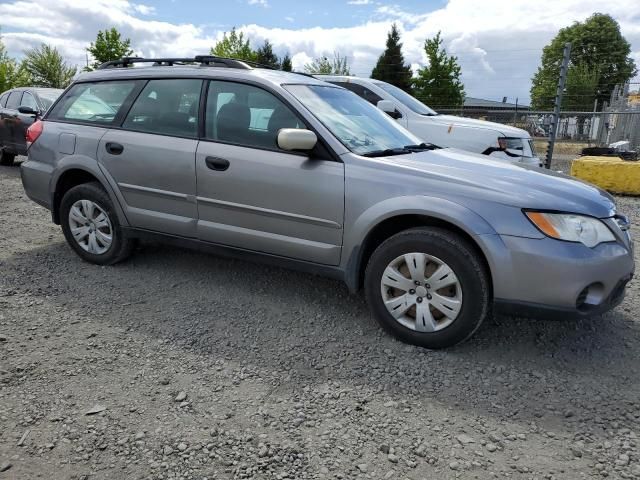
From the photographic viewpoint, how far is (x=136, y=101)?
14.3 feet

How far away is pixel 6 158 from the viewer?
11.1 meters

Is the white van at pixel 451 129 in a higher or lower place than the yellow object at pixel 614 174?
higher

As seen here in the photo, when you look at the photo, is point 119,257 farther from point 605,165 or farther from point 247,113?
point 605,165

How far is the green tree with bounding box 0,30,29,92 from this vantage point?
109 ft

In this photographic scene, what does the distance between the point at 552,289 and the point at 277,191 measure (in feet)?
5.92

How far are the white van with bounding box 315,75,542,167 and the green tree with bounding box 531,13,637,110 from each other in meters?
46.2

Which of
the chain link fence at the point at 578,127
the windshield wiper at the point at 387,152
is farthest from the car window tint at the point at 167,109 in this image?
the chain link fence at the point at 578,127

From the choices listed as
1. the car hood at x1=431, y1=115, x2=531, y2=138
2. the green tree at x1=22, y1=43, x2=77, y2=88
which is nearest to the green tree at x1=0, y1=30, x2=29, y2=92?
the green tree at x1=22, y1=43, x2=77, y2=88

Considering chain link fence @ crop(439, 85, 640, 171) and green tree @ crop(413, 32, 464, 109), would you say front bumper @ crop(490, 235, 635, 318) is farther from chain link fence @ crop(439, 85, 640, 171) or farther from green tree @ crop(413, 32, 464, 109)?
green tree @ crop(413, 32, 464, 109)

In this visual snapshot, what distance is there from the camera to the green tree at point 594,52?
51500mm

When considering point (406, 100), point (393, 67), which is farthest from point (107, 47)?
point (406, 100)

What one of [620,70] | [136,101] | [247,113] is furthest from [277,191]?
[620,70]

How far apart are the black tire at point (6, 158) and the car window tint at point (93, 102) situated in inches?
289

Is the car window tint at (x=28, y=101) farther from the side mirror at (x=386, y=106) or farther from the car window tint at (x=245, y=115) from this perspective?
the car window tint at (x=245, y=115)
